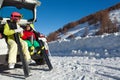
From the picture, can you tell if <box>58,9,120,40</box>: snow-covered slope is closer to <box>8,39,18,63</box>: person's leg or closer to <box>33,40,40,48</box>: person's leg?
<box>33,40,40,48</box>: person's leg

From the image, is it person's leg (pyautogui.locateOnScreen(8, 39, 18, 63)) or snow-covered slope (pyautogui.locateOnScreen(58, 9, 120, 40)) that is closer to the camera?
person's leg (pyautogui.locateOnScreen(8, 39, 18, 63))

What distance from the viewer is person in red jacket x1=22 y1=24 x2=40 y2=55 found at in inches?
337

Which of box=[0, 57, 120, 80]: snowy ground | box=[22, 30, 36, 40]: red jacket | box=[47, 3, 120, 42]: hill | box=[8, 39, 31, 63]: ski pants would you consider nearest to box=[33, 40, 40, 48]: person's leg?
box=[22, 30, 36, 40]: red jacket

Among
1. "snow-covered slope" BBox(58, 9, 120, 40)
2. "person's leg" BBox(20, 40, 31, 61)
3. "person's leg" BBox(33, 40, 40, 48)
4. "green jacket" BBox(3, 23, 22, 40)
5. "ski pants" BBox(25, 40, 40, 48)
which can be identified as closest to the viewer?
"green jacket" BBox(3, 23, 22, 40)

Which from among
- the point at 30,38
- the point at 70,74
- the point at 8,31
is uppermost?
the point at 8,31

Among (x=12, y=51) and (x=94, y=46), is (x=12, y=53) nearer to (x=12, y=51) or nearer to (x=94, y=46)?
(x=12, y=51)

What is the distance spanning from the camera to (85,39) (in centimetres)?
1703

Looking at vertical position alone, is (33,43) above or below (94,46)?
below

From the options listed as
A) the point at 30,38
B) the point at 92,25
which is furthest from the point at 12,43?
the point at 92,25

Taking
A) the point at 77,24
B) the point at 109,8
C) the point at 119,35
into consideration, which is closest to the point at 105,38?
the point at 119,35

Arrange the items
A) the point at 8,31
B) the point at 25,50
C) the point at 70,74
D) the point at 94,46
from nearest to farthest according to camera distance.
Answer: the point at 70,74, the point at 8,31, the point at 25,50, the point at 94,46

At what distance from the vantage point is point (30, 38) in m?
8.73

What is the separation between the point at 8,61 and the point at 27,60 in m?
0.52

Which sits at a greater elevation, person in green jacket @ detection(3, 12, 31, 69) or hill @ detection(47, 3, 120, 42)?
hill @ detection(47, 3, 120, 42)
